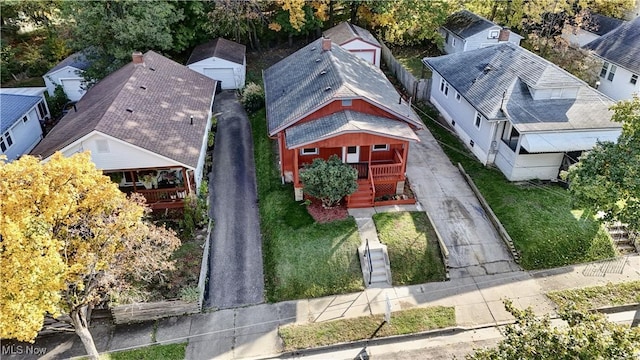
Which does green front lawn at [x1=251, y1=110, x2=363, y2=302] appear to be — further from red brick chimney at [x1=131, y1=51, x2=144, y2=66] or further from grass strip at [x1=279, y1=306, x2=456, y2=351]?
red brick chimney at [x1=131, y1=51, x2=144, y2=66]

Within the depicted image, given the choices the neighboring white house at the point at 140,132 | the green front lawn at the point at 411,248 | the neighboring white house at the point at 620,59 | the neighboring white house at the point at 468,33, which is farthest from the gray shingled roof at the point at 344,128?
the neighboring white house at the point at 620,59

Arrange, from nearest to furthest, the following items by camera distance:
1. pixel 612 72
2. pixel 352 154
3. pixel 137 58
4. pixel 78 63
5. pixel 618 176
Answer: pixel 618 176, pixel 352 154, pixel 137 58, pixel 612 72, pixel 78 63

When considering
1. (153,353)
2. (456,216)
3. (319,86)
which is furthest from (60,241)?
(456,216)

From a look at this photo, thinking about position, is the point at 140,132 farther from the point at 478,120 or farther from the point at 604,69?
the point at 604,69

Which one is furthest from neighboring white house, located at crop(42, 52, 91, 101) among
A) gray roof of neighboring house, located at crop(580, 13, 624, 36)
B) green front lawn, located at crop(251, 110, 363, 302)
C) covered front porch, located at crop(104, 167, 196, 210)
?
gray roof of neighboring house, located at crop(580, 13, 624, 36)

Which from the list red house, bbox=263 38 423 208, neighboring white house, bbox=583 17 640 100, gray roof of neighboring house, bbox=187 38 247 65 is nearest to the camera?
red house, bbox=263 38 423 208

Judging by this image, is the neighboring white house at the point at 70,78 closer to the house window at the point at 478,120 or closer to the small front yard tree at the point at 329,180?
the small front yard tree at the point at 329,180
